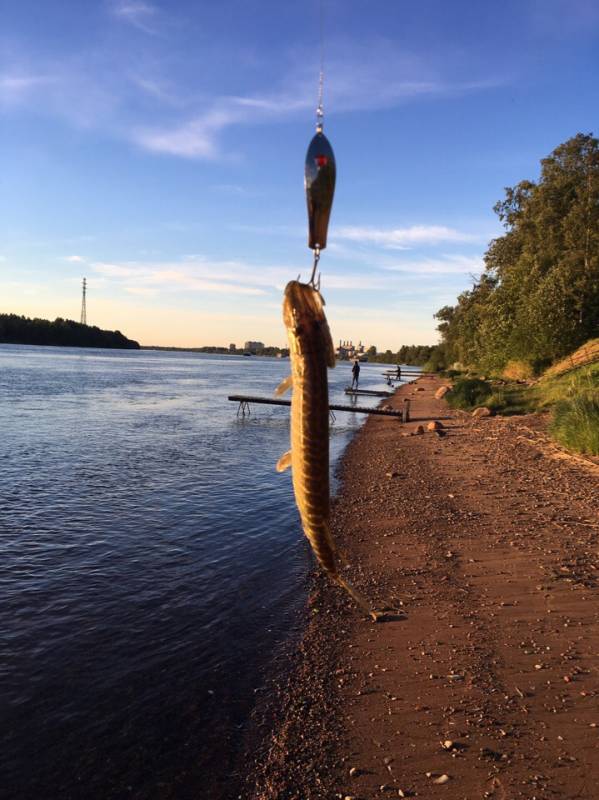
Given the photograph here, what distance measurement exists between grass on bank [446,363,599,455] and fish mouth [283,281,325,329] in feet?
66.3

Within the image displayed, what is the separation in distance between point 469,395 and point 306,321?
137 ft

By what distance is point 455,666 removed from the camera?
7762mm

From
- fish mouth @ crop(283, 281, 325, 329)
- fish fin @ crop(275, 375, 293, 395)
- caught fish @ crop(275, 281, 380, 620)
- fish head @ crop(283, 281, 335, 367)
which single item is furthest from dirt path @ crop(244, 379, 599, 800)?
fish mouth @ crop(283, 281, 325, 329)

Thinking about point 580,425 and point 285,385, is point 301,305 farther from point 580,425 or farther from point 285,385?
point 580,425

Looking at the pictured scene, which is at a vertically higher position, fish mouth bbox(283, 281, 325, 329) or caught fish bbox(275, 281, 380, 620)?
fish mouth bbox(283, 281, 325, 329)

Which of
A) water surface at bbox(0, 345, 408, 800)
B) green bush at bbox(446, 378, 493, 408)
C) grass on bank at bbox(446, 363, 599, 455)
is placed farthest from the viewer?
green bush at bbox(446, 378, 493, 408)

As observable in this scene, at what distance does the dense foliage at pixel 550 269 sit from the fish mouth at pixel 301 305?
1991 inches

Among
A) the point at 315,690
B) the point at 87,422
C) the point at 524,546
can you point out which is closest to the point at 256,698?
the point at 315,690

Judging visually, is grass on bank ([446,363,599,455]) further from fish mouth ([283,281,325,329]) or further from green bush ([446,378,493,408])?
fish mouth ([283,281,325,329])

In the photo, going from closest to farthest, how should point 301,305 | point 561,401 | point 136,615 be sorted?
1. point 301,305
2. point 136,615
3. point 561,401

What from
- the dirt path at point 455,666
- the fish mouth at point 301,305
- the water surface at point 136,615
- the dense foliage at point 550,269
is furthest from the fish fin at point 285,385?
the dense foliage at point 550,269

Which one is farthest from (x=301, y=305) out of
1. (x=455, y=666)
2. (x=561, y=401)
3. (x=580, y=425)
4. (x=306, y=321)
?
(x=561, y=401)

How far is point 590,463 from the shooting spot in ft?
61.5

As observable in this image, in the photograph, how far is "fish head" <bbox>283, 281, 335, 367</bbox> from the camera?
252 centimetres
